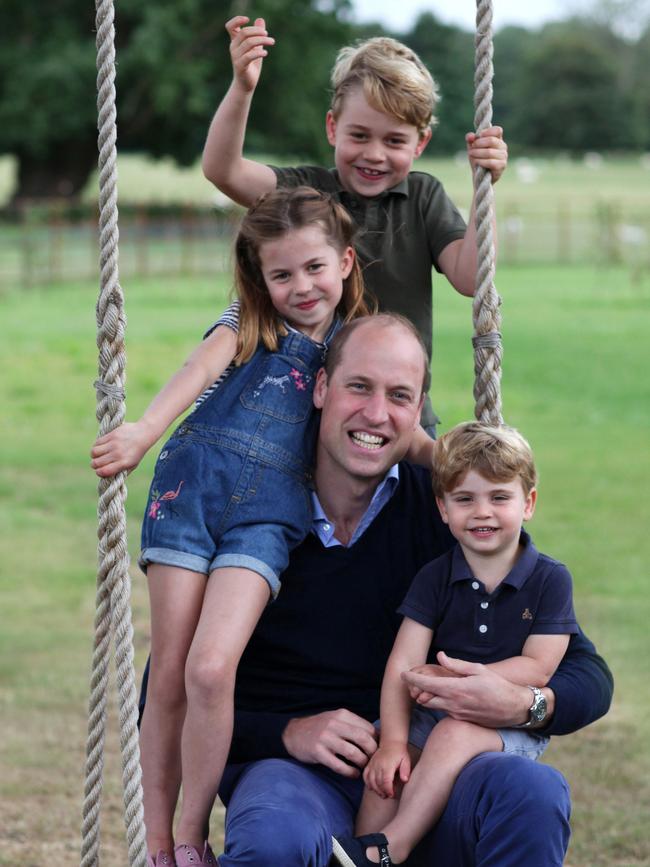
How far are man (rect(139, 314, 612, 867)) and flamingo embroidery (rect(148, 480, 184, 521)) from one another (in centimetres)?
31

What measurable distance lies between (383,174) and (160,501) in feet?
3.63

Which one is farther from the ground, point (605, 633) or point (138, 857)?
point (138, 857)

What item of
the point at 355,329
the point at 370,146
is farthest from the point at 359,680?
the point at 370,146

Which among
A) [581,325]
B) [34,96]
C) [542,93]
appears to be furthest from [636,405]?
[542,93]

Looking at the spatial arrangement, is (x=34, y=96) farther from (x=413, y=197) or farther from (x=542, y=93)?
(x=542, y=93)

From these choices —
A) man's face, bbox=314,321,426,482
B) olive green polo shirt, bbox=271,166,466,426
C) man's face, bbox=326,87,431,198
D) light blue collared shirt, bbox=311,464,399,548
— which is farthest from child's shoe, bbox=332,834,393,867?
man's face, bbox=326,87,431,198

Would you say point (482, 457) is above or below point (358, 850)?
above

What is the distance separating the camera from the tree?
35938 mm

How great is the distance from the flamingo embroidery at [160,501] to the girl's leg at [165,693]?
119 mm

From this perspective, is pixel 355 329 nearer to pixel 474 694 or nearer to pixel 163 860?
pixel 474 694

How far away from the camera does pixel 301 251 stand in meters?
3.33

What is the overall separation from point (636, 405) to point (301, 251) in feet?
36.0

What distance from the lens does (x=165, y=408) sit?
3.16 meters

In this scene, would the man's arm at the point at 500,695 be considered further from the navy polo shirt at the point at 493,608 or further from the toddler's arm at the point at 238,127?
the toddler's arm at the point at 238,127
